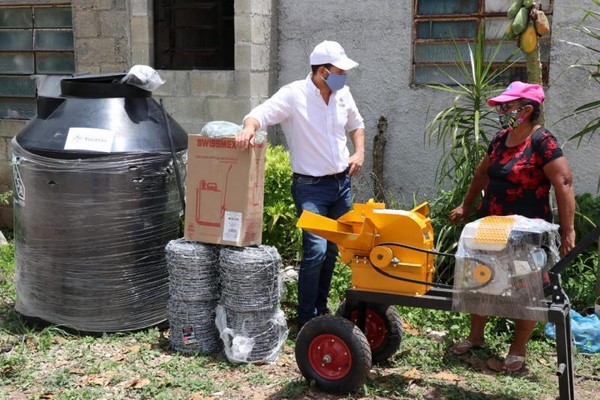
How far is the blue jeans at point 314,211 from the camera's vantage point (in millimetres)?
4895

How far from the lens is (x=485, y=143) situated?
6.09m

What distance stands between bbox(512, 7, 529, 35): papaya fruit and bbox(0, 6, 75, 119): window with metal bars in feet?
16.8

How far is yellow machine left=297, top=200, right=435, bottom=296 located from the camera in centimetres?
406

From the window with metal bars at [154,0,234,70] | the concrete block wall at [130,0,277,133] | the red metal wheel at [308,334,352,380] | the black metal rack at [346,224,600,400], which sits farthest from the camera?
the window with metal bars at [154,0,234,70]

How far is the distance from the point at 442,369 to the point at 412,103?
319cm

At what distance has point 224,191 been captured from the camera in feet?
15.5

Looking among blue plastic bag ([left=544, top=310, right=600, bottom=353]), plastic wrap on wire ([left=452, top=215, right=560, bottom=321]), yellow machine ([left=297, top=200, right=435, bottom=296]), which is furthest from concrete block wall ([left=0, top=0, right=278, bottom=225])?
plastic wrap on wire ([left=452, top=215, right=560, bottom=321])

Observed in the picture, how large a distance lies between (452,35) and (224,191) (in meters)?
3.28

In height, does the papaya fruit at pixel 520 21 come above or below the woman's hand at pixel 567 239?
above

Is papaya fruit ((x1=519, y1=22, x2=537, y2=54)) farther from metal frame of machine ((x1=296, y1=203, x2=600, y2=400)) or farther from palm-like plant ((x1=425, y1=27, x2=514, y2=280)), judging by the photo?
metal frame of machine ((x1=296, y1=203, x2=600, y2=400))

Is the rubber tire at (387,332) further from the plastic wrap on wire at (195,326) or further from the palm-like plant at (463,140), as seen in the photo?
the palm-like plant at (463,140)

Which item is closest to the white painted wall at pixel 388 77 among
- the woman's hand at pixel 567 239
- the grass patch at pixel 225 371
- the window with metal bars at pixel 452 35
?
the window with metal bars at pixel 452 35

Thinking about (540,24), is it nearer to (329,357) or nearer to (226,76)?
(329,357)

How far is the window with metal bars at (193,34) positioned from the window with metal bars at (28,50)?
1.09 m
